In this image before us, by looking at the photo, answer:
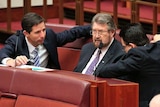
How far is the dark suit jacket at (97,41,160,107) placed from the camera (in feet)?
7.86

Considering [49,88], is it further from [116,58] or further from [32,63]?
[32,63]

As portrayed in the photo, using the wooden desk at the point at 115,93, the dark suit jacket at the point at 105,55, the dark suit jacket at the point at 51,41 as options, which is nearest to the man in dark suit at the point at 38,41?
the dark suit jacket at the point at 51,41

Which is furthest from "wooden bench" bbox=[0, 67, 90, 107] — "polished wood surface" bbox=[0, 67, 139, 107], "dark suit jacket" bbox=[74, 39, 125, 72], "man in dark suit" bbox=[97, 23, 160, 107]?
"dark suit jacket" bbox=[74, 39, 125, 72]

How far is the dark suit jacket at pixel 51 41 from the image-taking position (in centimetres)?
315

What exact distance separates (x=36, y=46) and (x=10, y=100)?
35.3 inches

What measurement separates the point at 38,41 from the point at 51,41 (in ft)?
0.37

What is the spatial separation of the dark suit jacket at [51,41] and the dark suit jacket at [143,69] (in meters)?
0.80

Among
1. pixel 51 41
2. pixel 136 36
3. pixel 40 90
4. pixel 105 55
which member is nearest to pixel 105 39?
pixel 105 55

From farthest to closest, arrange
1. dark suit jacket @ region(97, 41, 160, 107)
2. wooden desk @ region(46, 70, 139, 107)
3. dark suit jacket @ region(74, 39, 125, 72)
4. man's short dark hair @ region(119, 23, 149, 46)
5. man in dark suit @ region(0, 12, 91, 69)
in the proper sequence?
man in dark suit @ region(0, 12, 91, 69)
dark suit jacket @ region(74, 39, 125, 72)
man's short dark hair @ region(119, 23, 149, 46)
dark suit jacket @ region(97, 41, 160, 107)
wooden desk @ region(46, 70, 139, 107)

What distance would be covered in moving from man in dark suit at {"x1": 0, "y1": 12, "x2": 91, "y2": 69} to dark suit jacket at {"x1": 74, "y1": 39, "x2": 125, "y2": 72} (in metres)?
0.18

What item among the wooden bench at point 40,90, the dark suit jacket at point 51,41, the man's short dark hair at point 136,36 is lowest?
the wooden bench at point 40,90

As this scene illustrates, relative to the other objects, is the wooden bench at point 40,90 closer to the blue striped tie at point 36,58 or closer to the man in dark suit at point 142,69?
the man in dark suit at point 142,69

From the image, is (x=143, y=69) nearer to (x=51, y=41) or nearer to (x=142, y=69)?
(x=142, y=69)

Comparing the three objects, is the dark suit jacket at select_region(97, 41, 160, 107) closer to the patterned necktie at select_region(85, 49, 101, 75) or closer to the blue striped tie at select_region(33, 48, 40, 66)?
the patterned necktie at select_region(85, 49, 101, 75)
